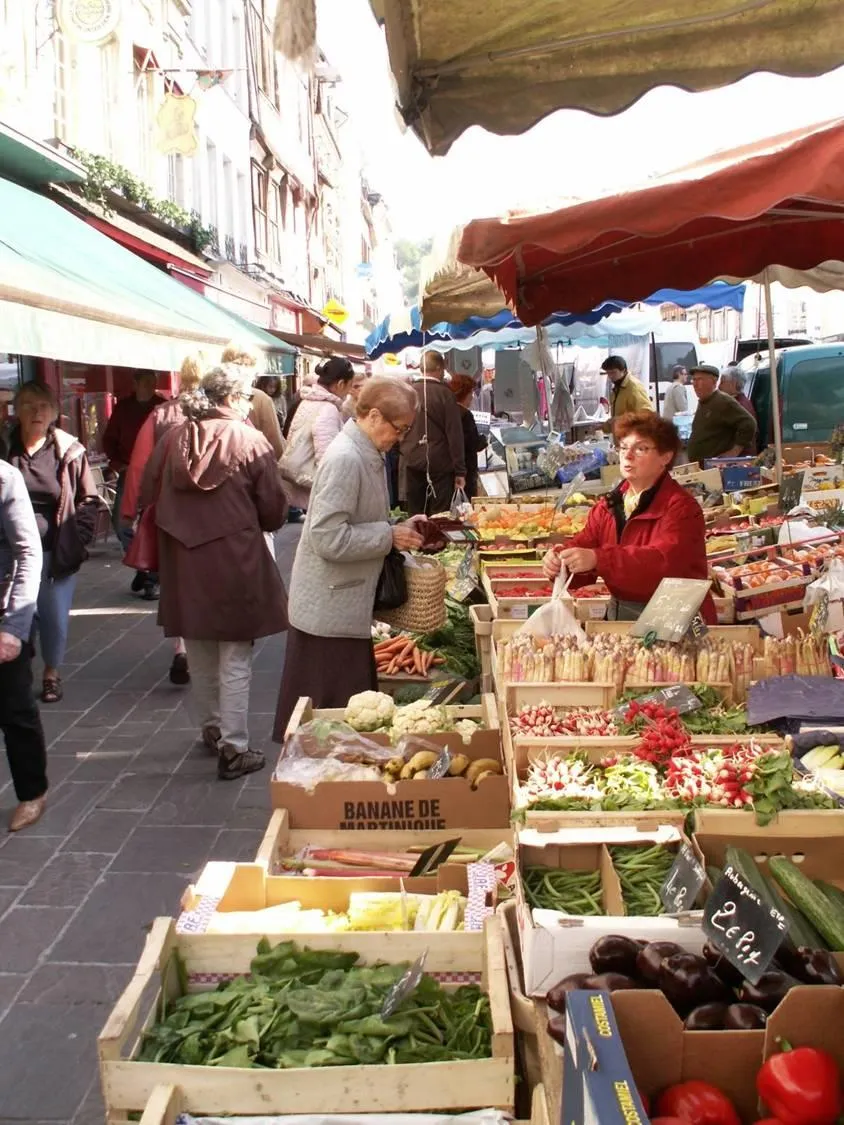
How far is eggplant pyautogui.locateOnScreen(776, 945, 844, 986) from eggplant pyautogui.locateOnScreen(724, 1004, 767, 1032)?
0.15 metres

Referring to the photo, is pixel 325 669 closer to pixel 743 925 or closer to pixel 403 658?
pixel 403 658

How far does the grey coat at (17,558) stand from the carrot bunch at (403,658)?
193 centimetres

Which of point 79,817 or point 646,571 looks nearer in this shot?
Result: point 646,571

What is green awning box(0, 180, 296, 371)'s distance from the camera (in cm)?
581

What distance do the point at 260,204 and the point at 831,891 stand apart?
28.3 m

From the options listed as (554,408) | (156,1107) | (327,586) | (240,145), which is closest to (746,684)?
(327,586)

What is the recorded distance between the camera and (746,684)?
4000 millimetres

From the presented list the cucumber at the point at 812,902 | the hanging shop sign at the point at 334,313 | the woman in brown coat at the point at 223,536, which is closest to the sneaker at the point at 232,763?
the woman in brown coat at the point at 223,536

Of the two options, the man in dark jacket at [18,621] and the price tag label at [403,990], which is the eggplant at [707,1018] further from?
the man in dark jacket at [18,621]

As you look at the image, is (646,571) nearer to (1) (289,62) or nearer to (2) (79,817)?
(1) (289,62)

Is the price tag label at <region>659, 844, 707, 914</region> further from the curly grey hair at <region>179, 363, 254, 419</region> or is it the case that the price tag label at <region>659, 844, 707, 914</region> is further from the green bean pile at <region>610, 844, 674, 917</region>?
the curly grey hair at <region>179, 363, 254, 419</region>

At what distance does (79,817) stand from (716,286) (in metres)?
10.0

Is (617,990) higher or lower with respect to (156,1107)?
higher

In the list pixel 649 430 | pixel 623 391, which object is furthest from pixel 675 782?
pixel 623 391
